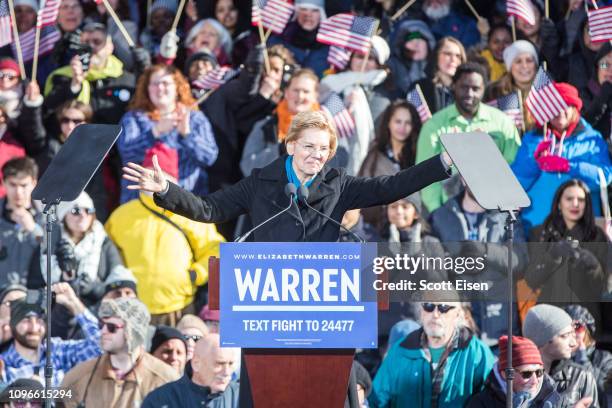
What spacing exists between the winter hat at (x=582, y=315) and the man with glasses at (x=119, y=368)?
2283 mm

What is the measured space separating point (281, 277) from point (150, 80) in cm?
419

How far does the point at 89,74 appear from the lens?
9883 mm

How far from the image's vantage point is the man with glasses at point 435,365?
291 inches

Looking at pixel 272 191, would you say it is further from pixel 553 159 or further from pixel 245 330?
pixel 553 159

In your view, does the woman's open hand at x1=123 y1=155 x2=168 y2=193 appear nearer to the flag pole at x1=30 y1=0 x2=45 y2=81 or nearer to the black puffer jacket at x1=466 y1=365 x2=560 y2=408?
the black puffer jacket at x1=466 y1=365 x2=560 y2=408

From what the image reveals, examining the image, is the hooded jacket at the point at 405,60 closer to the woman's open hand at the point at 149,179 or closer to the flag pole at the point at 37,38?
the flag pole at the point at 37,38

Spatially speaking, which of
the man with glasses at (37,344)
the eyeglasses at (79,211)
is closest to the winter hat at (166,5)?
the eyeglasses at (79,211)

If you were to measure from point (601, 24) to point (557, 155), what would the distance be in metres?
1.22

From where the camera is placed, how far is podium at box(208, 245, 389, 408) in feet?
17.4

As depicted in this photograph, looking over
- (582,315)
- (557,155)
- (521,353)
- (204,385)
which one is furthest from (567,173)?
(204,385)

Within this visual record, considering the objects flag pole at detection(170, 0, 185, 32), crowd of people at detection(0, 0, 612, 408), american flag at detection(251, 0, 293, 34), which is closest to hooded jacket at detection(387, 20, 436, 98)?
crowd of people at detection(0, 0, 612, 408)

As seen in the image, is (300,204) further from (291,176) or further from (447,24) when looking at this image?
(447,24)

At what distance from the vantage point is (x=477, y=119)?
9.23m

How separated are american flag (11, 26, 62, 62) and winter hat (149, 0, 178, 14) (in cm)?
89
